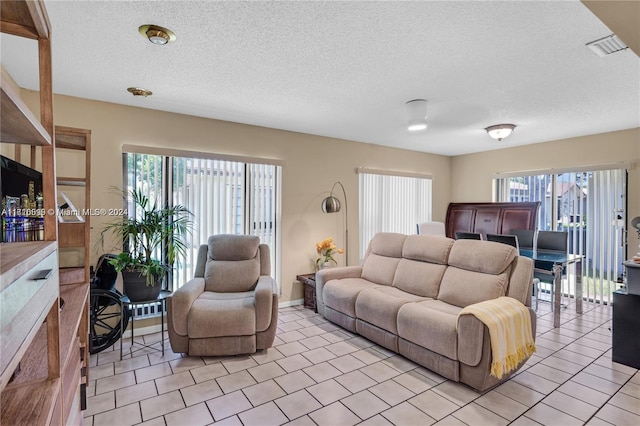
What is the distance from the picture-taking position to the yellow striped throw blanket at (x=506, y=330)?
7.61 feet

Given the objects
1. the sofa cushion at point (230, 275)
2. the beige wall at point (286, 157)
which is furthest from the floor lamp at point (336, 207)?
the sofa cushion at point (230, 275)

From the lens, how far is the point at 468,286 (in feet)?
9.86

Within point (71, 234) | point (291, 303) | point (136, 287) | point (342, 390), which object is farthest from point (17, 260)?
point (291, 303)

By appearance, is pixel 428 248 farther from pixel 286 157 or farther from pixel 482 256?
pixel 286 157

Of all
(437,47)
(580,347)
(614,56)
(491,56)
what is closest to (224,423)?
(437,47)

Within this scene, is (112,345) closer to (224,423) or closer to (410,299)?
(224,423)

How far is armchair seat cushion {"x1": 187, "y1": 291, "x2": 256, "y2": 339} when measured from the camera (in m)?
2.88

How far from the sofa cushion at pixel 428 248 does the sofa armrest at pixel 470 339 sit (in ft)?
3.38

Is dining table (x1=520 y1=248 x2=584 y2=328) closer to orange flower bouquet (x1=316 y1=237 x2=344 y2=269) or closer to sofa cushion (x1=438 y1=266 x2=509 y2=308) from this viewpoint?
sofa cushion (x1=438 y1=266 x2=509 y2=308)

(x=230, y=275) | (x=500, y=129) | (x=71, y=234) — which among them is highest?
(x=500, y=129)

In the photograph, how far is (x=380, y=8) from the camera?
5.75ft

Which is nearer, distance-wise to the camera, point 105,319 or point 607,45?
point 607,45

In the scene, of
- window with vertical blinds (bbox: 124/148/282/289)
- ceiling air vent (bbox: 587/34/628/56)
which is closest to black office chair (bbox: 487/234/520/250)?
ceiling air vent (bbox: 587/34/628/56)

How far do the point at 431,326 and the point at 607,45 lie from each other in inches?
88.5
